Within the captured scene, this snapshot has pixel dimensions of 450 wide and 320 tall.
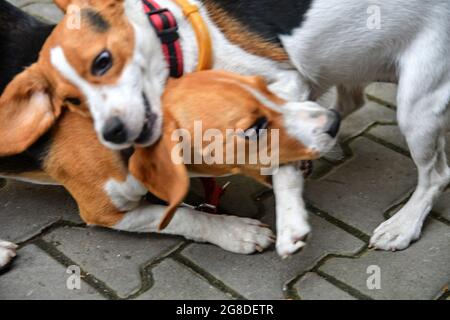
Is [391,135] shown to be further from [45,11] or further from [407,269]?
[45,11]

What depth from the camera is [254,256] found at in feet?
11.2

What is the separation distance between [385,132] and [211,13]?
4.44ft

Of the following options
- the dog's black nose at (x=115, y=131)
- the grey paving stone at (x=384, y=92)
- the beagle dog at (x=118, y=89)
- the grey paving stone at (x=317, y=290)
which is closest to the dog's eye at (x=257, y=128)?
the beagle dog at (x=118, y=89)

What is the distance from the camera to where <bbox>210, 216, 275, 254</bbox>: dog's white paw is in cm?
342

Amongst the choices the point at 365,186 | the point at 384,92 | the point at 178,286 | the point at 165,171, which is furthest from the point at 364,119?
the point at 165,171

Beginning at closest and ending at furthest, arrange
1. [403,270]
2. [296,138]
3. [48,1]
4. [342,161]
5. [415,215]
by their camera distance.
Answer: [296,138]
[403,270]
[415,215]
[342,161]
[48,1]

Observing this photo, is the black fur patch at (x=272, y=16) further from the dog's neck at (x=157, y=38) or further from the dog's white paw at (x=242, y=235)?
the dog's white paw at (x=242, y=235)

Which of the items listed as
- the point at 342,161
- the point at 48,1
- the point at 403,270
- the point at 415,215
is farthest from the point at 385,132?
the point at 48,1

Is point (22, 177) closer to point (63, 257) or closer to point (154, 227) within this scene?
point (63, 257)

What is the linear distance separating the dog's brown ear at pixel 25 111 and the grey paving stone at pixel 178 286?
0.83 meters

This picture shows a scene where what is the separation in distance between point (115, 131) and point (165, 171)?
0.88ft

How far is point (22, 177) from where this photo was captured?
3.71 m

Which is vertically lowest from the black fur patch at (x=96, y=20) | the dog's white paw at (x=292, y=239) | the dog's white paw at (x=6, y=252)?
A: the dog's white paw at (x=6, y=252)

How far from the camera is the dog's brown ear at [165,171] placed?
2.90 meters
